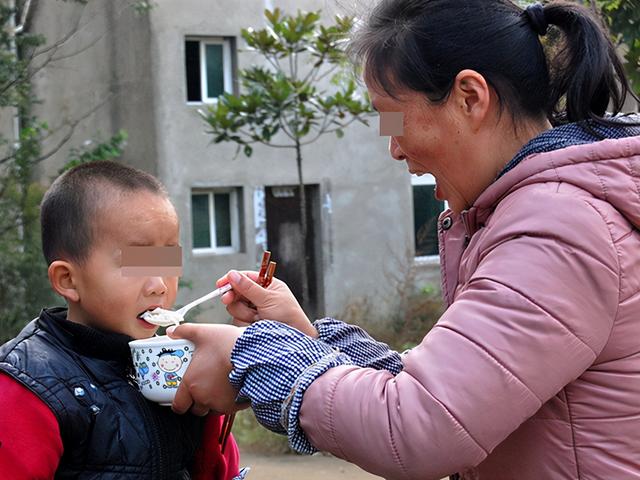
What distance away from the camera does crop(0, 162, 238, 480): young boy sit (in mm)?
1858

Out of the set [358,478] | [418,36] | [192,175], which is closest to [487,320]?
[418,36]

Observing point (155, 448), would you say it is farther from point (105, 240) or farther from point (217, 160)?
point (217, 160)

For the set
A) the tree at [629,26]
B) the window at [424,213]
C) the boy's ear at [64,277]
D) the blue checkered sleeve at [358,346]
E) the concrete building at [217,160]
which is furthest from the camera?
the window at [424,213]

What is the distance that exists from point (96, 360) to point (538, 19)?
1149mm

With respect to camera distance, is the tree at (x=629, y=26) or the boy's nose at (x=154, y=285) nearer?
the boy's nose at (x=154, y=285)

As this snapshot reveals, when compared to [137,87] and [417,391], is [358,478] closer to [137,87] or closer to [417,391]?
[417,391]

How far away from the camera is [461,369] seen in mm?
1373

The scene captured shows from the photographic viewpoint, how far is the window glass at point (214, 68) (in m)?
12.6

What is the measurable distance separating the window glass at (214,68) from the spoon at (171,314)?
10900 millimetres

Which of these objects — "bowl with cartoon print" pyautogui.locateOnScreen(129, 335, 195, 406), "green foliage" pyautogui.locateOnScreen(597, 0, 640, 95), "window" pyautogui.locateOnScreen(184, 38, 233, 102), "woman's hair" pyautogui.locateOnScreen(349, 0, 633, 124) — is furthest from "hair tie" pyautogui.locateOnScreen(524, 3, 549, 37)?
"window" pyautogui.locateOnScreen(184, 38, 233, 102)

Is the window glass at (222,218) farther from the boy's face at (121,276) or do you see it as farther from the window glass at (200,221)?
the boy's face at (121,276)

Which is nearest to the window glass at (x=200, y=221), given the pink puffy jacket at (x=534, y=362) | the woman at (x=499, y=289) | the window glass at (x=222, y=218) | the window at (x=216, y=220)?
the window at (x=216, y=220)

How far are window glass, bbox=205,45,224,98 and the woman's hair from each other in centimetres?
1114

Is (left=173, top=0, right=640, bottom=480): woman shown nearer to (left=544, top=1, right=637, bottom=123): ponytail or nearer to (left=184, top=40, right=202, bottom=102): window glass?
(left=544, top=1, right=637, bottom=123): ponytail
